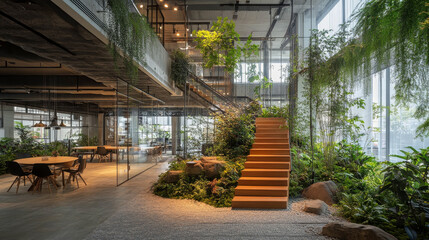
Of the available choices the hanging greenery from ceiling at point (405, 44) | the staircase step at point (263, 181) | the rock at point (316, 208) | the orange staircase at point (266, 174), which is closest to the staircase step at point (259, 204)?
the orange staircase at point (266, 174)

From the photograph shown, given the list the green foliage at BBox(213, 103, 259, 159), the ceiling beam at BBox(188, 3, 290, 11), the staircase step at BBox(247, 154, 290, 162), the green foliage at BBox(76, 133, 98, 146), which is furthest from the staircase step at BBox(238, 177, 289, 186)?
the green foliage at BBox(76, 133, 98, 146)

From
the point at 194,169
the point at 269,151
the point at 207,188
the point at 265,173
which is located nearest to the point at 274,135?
the point at 269,151

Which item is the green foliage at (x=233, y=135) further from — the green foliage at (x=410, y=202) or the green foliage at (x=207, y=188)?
the green foliage at (x=410, y=202)

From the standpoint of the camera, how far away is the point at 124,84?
7680mm

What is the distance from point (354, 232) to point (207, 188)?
129 inches

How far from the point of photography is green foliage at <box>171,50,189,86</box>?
935cm

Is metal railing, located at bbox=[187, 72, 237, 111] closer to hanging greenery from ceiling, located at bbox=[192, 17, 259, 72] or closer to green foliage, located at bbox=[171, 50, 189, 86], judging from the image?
green foliage, located at bbox=[171, 50, 189, 86]

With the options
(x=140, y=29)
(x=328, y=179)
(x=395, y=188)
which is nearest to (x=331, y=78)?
(x=328, y=179)

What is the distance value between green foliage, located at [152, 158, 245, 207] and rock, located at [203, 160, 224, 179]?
0.13 m

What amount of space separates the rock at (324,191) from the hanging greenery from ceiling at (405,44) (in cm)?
246

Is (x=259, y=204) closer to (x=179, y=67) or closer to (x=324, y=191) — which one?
(x=324, y=191)

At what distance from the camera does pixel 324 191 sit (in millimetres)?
5531

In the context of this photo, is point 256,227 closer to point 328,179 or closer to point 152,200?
point 152,200

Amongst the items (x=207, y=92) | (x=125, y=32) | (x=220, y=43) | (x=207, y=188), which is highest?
(x=220, y=43)
